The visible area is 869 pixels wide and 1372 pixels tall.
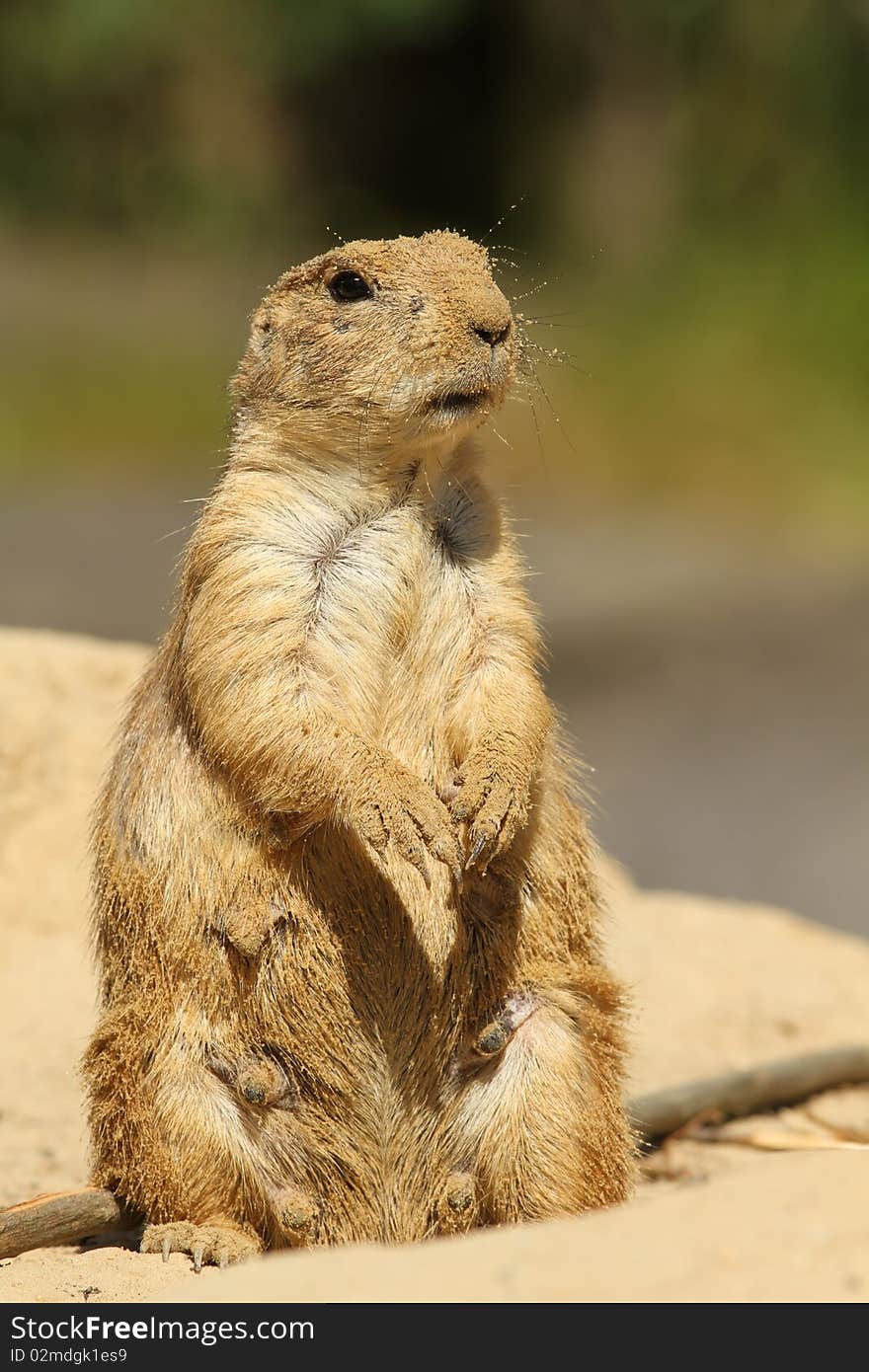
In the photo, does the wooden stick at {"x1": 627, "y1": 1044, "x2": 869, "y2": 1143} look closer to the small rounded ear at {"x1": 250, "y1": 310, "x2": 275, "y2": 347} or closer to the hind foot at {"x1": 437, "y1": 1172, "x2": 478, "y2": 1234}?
the hind foot at {"x1": 437, "y1": 1172, "x2": 478, "y2": 1234}

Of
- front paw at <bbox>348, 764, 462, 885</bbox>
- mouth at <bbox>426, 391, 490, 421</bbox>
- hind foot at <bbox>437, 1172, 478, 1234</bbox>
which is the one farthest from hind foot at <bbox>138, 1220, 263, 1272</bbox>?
mouth at <bbox>426, 391, 490, 421</bbox>

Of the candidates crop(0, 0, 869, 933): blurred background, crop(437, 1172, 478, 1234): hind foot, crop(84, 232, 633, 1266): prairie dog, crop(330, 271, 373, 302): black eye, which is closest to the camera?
crop(84, 232, 633, 1266): prairie dog

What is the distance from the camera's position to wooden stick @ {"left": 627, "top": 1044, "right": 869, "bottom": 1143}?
6.15 meters

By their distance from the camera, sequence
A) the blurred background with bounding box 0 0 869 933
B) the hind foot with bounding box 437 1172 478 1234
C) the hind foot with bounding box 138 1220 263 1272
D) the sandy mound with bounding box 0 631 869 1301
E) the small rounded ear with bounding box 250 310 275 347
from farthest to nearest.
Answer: the blurred background with bounding box 0 0 869 933, the small rounded ear with bounding box 250 310 275 347, the hind foot with bounding box 437 1172 478 1234, the hind foot with bounding box 138 1220 263 1272, the sandy mound with bounding box 0 631 869 1301

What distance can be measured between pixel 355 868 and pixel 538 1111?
83 cm

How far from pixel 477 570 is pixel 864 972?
13.3 ft

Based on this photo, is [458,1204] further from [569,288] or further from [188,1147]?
[569,288]

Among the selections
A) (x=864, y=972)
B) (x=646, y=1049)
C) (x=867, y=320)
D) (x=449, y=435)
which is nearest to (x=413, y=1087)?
(x=449, y=435)

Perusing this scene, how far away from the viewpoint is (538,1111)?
15.6 feet

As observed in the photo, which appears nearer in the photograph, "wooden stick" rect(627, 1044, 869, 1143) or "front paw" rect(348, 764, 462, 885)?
"front paw" rect(348, 764, 462, 885)

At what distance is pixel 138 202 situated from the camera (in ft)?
80.3

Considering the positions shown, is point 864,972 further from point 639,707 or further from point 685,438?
point 685,438
